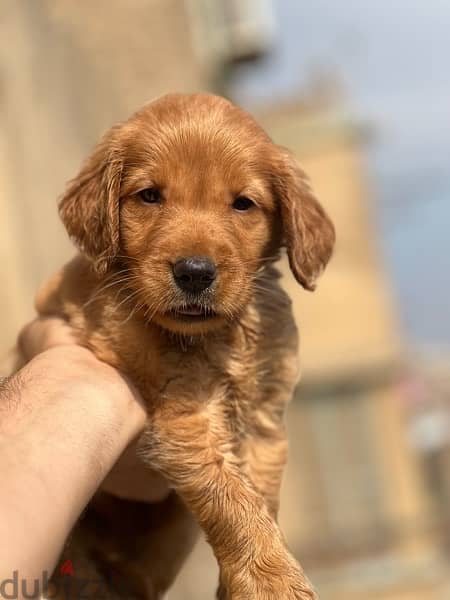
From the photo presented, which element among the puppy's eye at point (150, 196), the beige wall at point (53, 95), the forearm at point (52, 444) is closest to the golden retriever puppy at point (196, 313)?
the puppy's eye at point (150, 196)

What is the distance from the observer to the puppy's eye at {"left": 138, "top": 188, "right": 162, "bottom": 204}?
328 centimetres

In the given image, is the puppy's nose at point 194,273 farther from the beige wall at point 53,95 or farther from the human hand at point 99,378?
the beige wall at point 53,95

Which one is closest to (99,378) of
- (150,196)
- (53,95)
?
(150,196)

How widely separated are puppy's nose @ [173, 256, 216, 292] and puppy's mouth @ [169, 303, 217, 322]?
0.06 metres

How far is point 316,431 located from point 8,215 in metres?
12.9

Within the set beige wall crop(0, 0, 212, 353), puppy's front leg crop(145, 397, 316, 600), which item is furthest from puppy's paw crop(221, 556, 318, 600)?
beige wall crop(0, 0, 212, 353)

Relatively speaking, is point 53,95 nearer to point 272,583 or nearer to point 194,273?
point 194,273

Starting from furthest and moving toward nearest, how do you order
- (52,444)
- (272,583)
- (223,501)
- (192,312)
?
(192,312), (223,501), (272,583), (52,444)

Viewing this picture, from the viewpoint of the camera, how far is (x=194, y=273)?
305 cm

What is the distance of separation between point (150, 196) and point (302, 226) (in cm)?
50

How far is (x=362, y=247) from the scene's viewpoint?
24.2 metres

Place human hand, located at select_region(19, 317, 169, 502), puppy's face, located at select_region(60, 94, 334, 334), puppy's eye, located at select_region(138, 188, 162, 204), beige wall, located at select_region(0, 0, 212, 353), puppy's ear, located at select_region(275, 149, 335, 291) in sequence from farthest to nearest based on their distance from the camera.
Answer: beige wall, located at select_region(0, 0, 212, 353) < puppy's ear, located at select_region(275, 149, 335, 291) < puppy's eye, located at select_region(138, 188, 162, 204) < puppy's face, located at select_region(60, 94, 334, 334) < human hand, located at select_region(19, 317, 169, 502)

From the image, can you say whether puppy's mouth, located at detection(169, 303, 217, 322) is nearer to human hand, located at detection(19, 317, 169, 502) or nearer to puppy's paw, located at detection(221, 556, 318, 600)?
human hand, located at detection(19, 317, 169, 502)

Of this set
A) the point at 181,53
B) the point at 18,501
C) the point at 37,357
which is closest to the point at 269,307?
the point at 37,357
